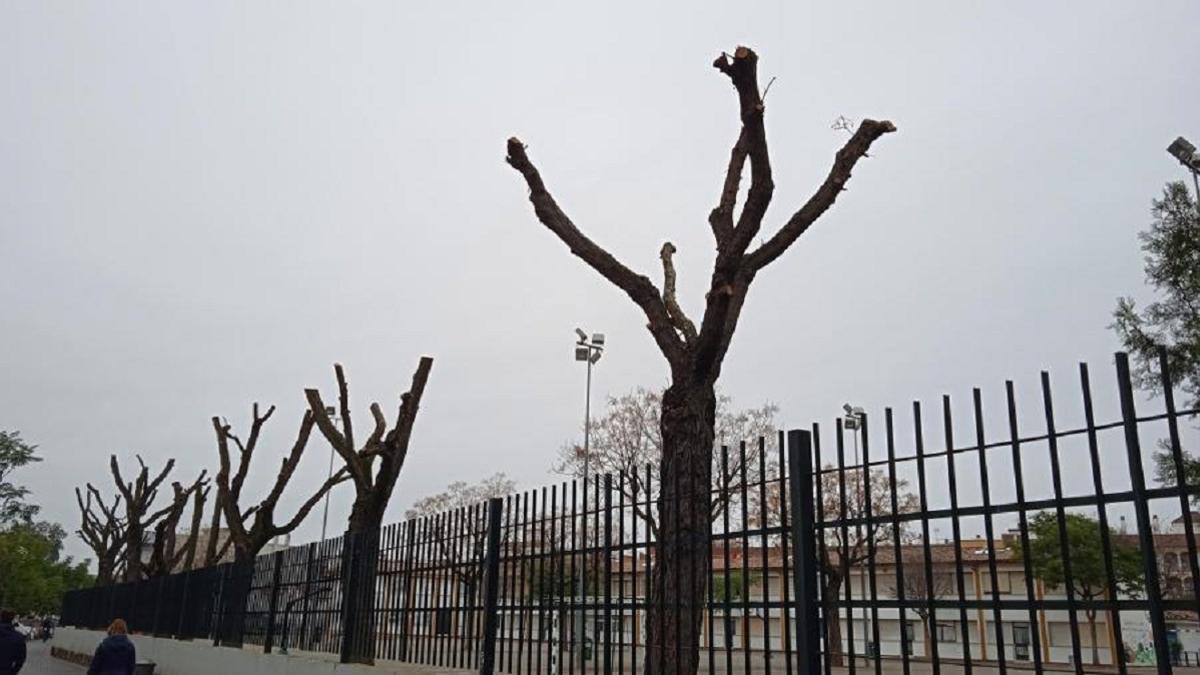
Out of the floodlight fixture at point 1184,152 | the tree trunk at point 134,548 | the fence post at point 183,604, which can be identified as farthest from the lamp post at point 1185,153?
the tree trunk at point 134,548

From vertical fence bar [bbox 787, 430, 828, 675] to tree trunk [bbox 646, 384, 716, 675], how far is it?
76 centimetres

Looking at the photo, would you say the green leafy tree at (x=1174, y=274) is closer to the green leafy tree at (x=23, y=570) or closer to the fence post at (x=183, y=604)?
the fence post at (x=183, y=604)

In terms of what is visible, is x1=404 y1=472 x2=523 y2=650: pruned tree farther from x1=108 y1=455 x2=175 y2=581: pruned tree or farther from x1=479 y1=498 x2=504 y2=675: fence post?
x1=108 y1=455 x2=175 y2=581: pruned tree

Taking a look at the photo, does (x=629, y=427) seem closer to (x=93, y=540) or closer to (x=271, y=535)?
(x=271, y=535)

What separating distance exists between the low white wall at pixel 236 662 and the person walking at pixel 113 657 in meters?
1.60

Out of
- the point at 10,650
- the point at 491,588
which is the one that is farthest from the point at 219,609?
the point at 491,588

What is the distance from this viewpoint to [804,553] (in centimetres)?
441

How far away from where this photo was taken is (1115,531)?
3.93m

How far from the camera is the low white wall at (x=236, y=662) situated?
27.2 ft

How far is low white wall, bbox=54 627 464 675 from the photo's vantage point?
829 cm

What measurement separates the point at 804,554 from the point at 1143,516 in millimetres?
1577

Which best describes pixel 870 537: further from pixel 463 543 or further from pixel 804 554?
pixel 463 543

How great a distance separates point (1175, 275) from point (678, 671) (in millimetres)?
16476

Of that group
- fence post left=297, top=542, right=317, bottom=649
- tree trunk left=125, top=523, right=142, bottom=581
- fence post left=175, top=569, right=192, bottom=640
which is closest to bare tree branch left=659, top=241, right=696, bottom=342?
fence post left=297, top=542, right=317, bottom=649
